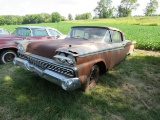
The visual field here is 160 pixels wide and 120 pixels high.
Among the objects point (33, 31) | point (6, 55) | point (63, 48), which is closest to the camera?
point (63, 48)

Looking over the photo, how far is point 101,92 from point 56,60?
1.44m

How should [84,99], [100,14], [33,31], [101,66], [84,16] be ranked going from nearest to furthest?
[84,99] < [101,66] < [33,31] < [100,14] < [84,16]

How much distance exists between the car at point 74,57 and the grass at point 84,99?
15.9 inches

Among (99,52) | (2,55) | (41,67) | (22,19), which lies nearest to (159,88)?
(99,52)

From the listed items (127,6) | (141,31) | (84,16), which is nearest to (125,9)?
(127,6)

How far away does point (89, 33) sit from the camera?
457 cm

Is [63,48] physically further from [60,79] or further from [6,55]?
[6,55]

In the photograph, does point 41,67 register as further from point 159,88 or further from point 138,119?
point 159,88

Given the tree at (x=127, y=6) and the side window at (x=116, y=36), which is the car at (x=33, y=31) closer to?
the side window at (x=116, y=36)

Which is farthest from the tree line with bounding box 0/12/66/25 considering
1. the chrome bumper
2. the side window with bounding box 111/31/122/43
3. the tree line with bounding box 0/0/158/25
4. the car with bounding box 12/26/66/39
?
the chrome bumper

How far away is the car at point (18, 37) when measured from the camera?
5.63 m

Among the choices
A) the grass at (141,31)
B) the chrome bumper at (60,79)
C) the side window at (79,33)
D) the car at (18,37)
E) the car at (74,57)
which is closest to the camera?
the chrome bumper at (60,79)

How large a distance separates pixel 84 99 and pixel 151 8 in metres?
86.0

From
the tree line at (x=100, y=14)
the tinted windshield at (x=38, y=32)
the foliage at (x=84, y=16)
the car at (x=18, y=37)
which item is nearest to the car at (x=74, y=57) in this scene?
the car at (x=18, y=37)
